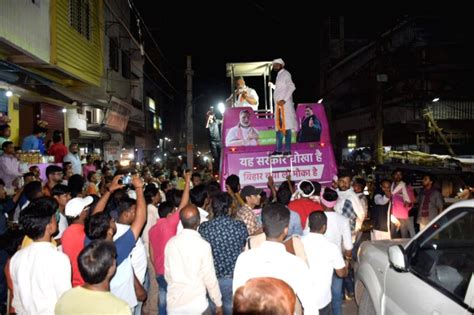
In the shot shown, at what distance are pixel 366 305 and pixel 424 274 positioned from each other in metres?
1.24

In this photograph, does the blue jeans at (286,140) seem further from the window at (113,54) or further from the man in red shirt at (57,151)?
the window at (113,54)

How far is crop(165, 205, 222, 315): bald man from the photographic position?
12.7 feet

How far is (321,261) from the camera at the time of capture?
423 cm

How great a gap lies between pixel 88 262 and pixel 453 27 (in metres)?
26.4

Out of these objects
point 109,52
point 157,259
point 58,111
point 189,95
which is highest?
point 109,52

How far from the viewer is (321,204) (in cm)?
622

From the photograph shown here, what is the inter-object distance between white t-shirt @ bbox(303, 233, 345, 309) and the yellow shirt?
6.94 feet

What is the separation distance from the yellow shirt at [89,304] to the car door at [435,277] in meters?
2.18

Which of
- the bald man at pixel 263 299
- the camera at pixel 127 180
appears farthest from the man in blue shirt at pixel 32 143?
the bald man at pixel 263 299

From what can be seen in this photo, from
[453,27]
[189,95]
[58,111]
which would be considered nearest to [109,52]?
[189,95]

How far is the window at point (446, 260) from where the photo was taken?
328 cm

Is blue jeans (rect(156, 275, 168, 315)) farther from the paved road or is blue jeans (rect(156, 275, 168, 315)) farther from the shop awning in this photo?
the shop awning

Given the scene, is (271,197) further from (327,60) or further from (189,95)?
(327,60)

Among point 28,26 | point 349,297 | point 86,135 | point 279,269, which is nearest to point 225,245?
point 279,269
